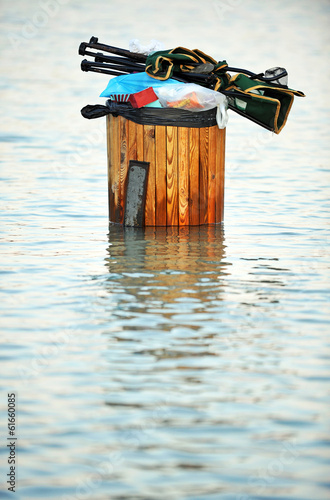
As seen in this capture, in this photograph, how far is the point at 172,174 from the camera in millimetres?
7445

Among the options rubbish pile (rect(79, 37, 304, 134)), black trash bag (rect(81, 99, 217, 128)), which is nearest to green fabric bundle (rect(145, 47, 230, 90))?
rubbish pile (rect(79, 37, 304, 134))

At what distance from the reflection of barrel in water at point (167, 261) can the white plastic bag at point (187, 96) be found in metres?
1.04

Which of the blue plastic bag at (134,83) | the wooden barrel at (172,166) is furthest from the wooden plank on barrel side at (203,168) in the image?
the blue plastic bag at (134,83)

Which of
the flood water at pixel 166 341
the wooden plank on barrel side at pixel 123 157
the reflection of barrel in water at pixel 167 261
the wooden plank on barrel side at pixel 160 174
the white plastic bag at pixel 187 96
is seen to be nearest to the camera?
the flood water at pixel 166 341

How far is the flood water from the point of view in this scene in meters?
3.46

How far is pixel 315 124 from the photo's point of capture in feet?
48.5

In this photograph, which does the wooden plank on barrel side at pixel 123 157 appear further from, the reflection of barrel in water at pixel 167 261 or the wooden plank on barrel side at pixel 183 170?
the wooden plank on barrel side at pixel 183 170

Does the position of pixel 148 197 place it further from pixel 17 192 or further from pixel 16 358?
pixel 16 358

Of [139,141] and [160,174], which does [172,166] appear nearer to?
[160,174]

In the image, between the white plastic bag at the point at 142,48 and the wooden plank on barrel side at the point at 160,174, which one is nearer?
the wooden plank on barrel side at the point at 160,174

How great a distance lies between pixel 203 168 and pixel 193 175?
4.3 inches

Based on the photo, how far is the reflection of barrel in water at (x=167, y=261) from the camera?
227 inches

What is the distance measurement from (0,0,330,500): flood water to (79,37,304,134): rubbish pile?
3.36ft

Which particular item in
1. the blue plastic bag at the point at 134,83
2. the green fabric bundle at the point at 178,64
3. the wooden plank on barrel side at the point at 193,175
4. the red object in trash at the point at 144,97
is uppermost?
the green fabric bundle at the point at 178,64
